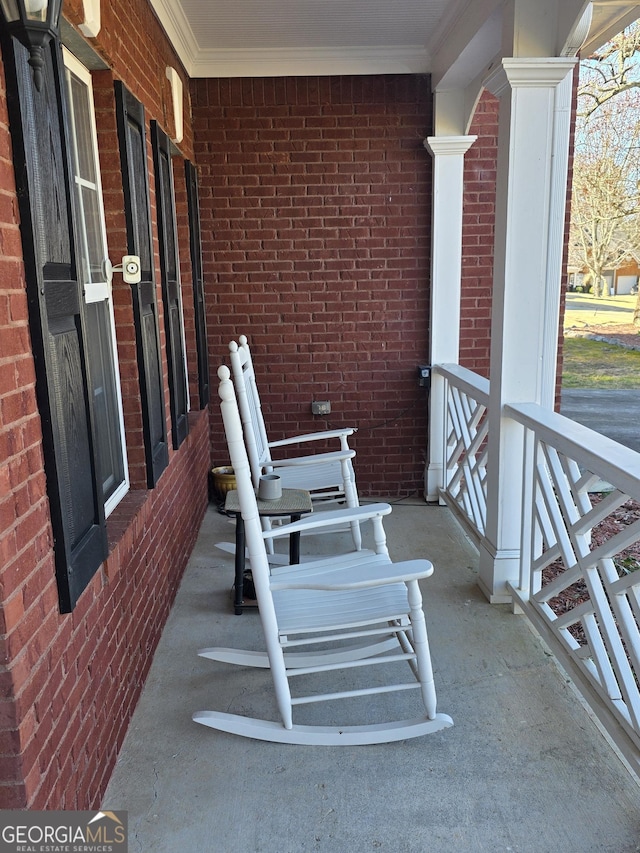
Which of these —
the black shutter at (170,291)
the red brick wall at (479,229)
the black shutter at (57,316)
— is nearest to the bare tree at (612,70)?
the red brick wall at (479,229)

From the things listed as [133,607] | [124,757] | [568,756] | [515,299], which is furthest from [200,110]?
[568,756]

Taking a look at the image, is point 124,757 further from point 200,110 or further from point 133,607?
point 200,110

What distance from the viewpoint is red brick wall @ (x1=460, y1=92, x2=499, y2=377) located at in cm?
431

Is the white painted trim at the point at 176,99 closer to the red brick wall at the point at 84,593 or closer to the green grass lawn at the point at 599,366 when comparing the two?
the red brick wall at the point at 84,593

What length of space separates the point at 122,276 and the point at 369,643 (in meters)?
1.67

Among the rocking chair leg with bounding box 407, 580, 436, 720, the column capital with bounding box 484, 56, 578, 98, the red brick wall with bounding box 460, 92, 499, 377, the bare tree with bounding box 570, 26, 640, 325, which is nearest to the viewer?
the rocking chair leg with bounding box 407, 580, 436, 720

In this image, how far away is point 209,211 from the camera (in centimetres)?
435

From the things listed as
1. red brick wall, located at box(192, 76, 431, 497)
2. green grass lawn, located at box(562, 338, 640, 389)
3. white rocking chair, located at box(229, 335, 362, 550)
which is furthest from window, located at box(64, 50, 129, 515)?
green grass lawn, located at box(562, 338, 640, 389)

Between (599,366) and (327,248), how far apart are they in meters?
8.90

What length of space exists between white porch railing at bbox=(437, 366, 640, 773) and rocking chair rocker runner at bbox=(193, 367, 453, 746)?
519 millimetres

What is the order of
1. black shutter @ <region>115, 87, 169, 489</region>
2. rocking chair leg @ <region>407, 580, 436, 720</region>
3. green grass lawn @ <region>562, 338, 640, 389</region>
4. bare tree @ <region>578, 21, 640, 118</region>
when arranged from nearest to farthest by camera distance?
rocking chair leg @ <region>407, 580, 436, 720</region> → black shutter @ <region>115, 87, 169, 489</region> → bare tree @ <region>578, 21, 640, 118</region> → green grass lawn @ <region>562, 338, 640, 389</region>

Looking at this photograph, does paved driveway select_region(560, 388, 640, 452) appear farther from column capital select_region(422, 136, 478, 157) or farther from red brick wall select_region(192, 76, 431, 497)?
column capital select_region(422, 136, 478, 157)

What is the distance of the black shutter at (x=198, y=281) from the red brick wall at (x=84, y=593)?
3.33 ft

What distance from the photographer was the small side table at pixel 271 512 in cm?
273
